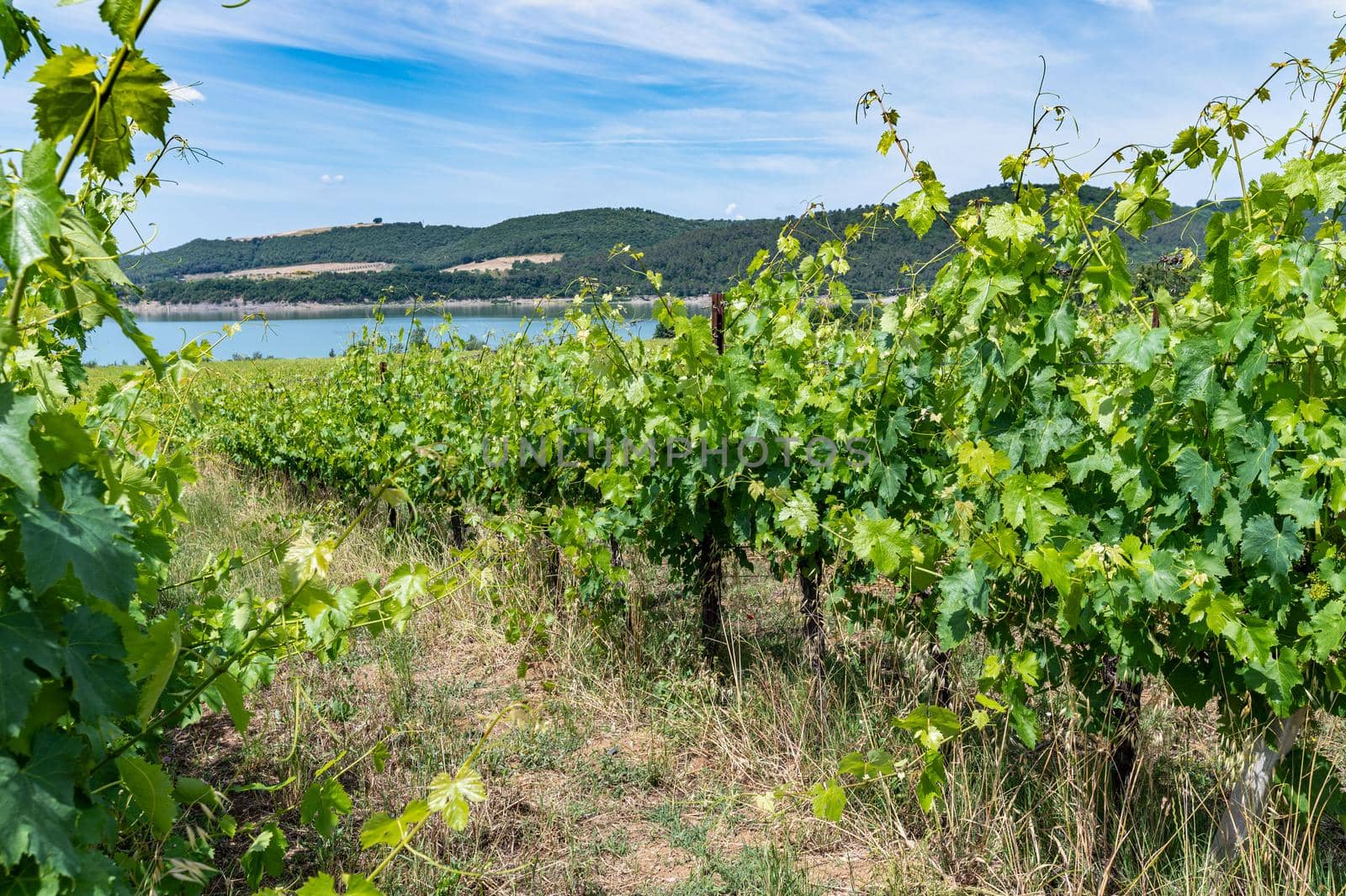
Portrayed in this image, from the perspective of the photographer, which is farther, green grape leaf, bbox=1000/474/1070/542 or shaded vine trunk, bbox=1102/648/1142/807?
shaded vine trunk, bbox=1102/648/1142/807

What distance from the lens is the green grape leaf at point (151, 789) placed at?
4.82ft

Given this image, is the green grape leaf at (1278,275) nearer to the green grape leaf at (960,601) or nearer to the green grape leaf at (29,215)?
the green grape leaf at (960,601)

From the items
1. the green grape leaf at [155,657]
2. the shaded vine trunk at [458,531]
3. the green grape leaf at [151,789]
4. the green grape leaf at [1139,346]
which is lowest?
the shaded vine trunk at [458,531]

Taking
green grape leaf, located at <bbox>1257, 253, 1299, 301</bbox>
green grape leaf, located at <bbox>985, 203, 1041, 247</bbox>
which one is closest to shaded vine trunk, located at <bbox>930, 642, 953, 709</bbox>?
green grape leaf, located at <bbox>985, 203, 1041, 247</bbox>

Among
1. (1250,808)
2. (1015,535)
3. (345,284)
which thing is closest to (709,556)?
(1015,535)

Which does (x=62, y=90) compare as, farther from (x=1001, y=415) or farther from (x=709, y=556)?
(x=709, y=556)

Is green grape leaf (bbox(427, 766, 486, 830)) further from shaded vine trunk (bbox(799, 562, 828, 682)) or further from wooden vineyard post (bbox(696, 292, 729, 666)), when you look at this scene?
wooden vineyard post (bbox(696, 292, 729, 666))

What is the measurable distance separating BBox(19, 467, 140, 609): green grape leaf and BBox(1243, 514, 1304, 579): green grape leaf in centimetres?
225

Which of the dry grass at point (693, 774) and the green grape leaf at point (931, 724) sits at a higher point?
the green grape leaf at point (931, 724)

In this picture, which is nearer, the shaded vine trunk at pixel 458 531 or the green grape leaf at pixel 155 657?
the green grape leaf at pixel 155 657

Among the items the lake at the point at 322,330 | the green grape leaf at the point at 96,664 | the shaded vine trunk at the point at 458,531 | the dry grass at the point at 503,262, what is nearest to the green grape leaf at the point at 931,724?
the green grape leaf at the point at 96,664

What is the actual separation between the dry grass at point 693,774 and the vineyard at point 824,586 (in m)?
0.02

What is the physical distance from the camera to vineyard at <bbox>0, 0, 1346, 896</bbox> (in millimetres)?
1278

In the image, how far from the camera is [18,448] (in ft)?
3.48
